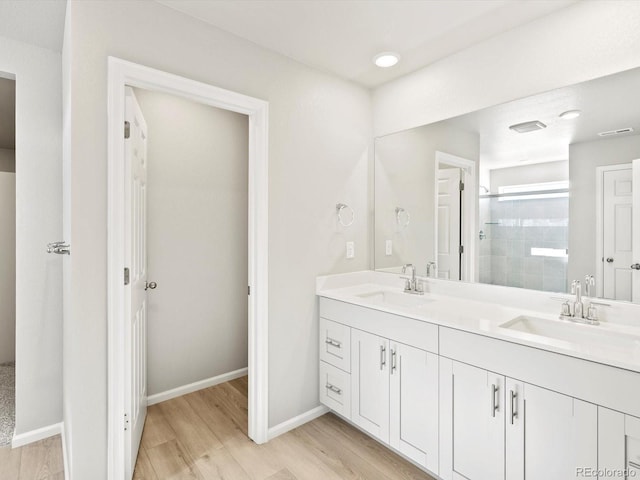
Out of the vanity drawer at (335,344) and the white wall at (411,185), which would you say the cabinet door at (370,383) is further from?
the white wall at (411,185)

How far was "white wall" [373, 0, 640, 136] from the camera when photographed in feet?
5.24

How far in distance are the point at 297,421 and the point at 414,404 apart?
2.90 feet

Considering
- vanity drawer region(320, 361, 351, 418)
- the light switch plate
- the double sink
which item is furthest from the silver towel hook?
vanity drawer region(320, 361, 351, 418)

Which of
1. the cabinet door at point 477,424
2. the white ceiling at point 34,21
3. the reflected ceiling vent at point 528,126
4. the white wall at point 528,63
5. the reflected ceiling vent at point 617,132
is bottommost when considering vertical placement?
the cabinet door at point 477,424

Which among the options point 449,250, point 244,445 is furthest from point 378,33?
point 244,445

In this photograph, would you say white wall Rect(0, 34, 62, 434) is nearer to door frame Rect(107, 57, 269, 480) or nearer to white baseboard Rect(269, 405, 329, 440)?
door frame Rect(107, 57, 269, 480)

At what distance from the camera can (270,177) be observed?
216 centimetres

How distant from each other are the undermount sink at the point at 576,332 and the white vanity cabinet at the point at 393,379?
44 cm

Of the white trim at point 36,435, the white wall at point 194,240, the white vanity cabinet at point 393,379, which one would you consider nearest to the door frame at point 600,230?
the white vanity cabinet at point 393,379

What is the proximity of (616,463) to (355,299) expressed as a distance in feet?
4.33

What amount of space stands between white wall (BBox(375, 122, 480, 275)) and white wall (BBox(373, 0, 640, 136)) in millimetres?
127

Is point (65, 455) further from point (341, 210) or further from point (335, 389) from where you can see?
point (341, 210)

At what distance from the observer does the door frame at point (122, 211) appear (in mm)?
1597

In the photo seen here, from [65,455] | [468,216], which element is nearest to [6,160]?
[65,455]
